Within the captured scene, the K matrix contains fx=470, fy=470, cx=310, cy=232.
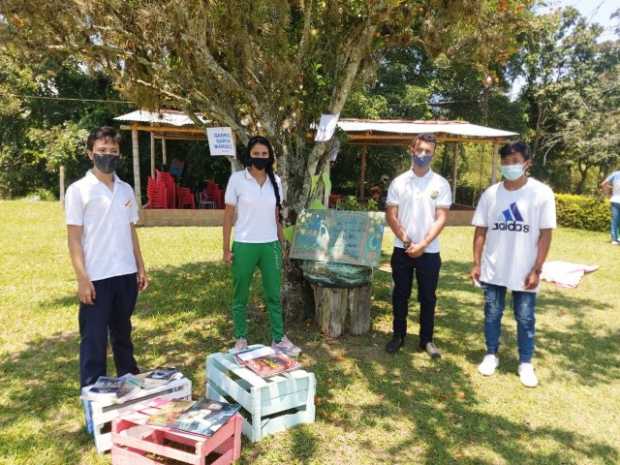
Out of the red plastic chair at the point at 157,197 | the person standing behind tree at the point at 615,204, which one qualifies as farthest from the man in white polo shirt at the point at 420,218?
the red plastic chair at the point at 157,197

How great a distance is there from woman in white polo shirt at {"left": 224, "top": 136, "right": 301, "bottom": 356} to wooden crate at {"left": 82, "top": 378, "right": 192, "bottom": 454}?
Result: 2.78ft

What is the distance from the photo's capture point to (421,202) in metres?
3.86

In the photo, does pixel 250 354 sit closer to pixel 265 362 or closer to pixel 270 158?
pixel 265 362

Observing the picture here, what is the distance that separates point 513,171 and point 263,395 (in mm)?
2418

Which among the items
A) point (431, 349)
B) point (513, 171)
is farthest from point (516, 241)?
point (431, 349)

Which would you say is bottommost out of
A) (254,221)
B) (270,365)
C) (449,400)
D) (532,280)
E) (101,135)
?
(449,400)

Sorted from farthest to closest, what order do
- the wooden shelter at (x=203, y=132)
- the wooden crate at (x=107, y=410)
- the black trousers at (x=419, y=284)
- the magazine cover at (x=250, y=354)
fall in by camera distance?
the wooden shelter at (x=203, y=132), the black trousers at (x=419, y=284), the magazine cover at (x=250, y=354), the wooden crate at (x=107, y=410)

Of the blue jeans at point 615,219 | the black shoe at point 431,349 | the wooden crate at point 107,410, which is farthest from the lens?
the blue jeans at point 615,219

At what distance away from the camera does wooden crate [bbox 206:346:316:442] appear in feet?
9.33

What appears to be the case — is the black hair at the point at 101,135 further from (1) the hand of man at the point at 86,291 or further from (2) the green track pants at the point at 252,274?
(2) the green track pants at the point at 252,274

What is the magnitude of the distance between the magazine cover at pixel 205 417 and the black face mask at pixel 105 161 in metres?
1.48

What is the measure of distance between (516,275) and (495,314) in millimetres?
422

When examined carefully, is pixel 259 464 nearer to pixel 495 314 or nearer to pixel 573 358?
pixel 495 314

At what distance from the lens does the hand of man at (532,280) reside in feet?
11.5
